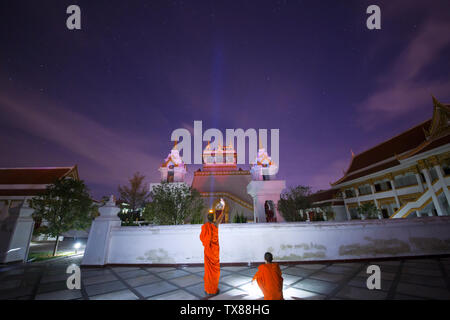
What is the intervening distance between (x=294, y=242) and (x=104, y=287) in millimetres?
4979

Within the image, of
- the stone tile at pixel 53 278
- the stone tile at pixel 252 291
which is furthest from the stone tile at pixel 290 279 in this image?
the stone tile at pixel 53 278

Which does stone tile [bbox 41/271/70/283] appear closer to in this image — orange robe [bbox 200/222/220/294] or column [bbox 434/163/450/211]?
orange robe [bbox 200/222/220/294]

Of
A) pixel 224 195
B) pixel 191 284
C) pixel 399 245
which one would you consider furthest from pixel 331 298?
pixel 224 195

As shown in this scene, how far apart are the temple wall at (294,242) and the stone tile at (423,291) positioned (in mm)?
2184

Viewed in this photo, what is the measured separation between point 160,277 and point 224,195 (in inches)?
615

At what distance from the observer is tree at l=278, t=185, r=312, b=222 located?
11.6 meters

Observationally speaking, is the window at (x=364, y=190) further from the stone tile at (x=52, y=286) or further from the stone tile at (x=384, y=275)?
the stone tile at (x=52, y=286)

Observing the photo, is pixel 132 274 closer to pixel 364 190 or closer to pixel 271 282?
pixel 271 282

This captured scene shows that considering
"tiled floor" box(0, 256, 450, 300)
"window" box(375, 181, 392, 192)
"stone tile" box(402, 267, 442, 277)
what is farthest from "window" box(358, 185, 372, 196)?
"stone tile" box(402, 267, 442, 277)

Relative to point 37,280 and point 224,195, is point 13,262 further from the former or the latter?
point 224,195

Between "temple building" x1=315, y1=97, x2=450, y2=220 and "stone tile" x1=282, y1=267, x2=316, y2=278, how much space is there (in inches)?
525

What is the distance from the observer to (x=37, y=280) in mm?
4320

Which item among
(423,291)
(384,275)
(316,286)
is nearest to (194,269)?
(316,286)

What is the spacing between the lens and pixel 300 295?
3.09 metres
